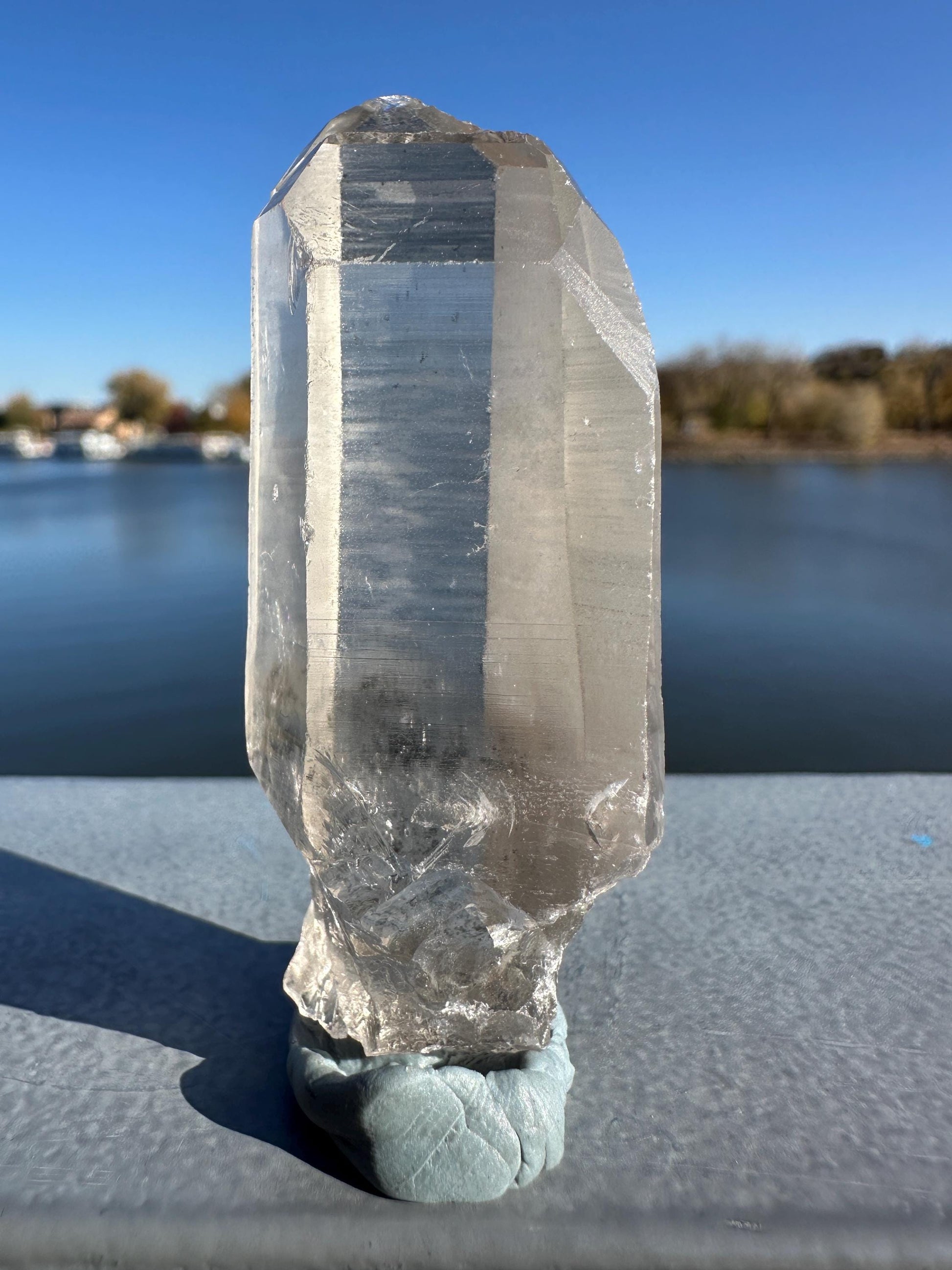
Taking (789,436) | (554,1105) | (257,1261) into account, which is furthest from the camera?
(789,436)

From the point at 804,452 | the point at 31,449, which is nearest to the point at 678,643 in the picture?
the point at 804,452

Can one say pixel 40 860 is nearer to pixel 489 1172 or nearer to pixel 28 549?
pixel 489 1172

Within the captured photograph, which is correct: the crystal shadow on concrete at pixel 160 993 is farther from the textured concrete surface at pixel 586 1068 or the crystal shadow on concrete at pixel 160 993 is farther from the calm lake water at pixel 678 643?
the calm lake water at pixel 678 643

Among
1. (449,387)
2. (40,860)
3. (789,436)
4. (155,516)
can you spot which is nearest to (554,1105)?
(449,387)

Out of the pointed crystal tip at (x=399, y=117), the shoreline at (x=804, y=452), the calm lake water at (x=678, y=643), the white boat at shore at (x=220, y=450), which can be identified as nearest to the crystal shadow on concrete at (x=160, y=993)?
the pointed crystal tip at (x=399, y=117)

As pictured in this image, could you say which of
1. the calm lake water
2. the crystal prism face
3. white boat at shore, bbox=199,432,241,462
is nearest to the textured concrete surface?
the crystal prism face

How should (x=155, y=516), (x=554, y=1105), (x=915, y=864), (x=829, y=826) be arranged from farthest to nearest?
(x=155, y=516)
(x=829, y=826)
(x=915, y=864)
(x=554, y=1105)

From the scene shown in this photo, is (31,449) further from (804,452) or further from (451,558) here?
(451,558)
